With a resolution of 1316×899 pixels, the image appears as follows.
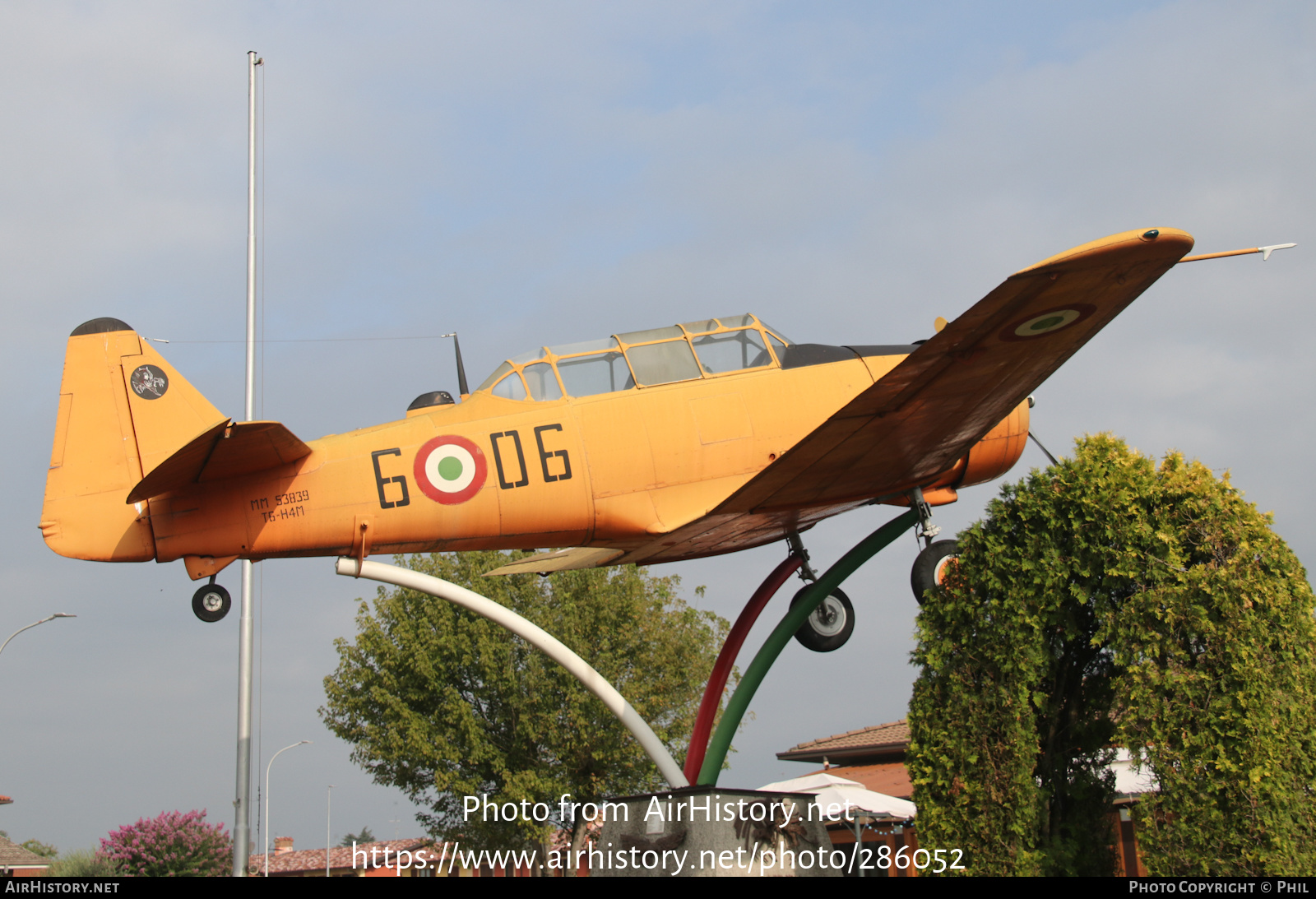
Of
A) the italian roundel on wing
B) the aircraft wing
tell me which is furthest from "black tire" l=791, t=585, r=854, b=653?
the italian roundel on wing

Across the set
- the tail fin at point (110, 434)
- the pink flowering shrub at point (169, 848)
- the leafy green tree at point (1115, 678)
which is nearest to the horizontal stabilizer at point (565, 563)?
the tail fin at point (110, 434)

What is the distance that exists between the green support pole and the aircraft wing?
48 centimetres

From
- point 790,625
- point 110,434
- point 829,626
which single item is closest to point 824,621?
point 829,626

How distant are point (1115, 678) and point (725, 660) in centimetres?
504

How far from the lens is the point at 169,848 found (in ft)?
109

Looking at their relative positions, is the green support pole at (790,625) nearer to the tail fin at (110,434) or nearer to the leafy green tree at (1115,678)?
the leafy green tree at (1115,678)

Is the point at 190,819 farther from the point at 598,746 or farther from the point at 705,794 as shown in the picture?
the point at 705,794

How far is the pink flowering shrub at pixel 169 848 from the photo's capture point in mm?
32500

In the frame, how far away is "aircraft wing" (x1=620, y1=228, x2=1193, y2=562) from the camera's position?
771 cm

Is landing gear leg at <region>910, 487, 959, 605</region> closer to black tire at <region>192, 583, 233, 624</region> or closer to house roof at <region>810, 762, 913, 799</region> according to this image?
black tire at <region>192, 583, 233, 624</region>

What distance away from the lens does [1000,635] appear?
27.7 feet

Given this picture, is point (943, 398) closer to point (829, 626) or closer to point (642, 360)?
point (642, 360)

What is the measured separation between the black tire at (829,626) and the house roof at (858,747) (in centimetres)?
1149

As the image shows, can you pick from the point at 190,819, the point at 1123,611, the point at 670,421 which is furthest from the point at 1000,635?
the point at 190,819
